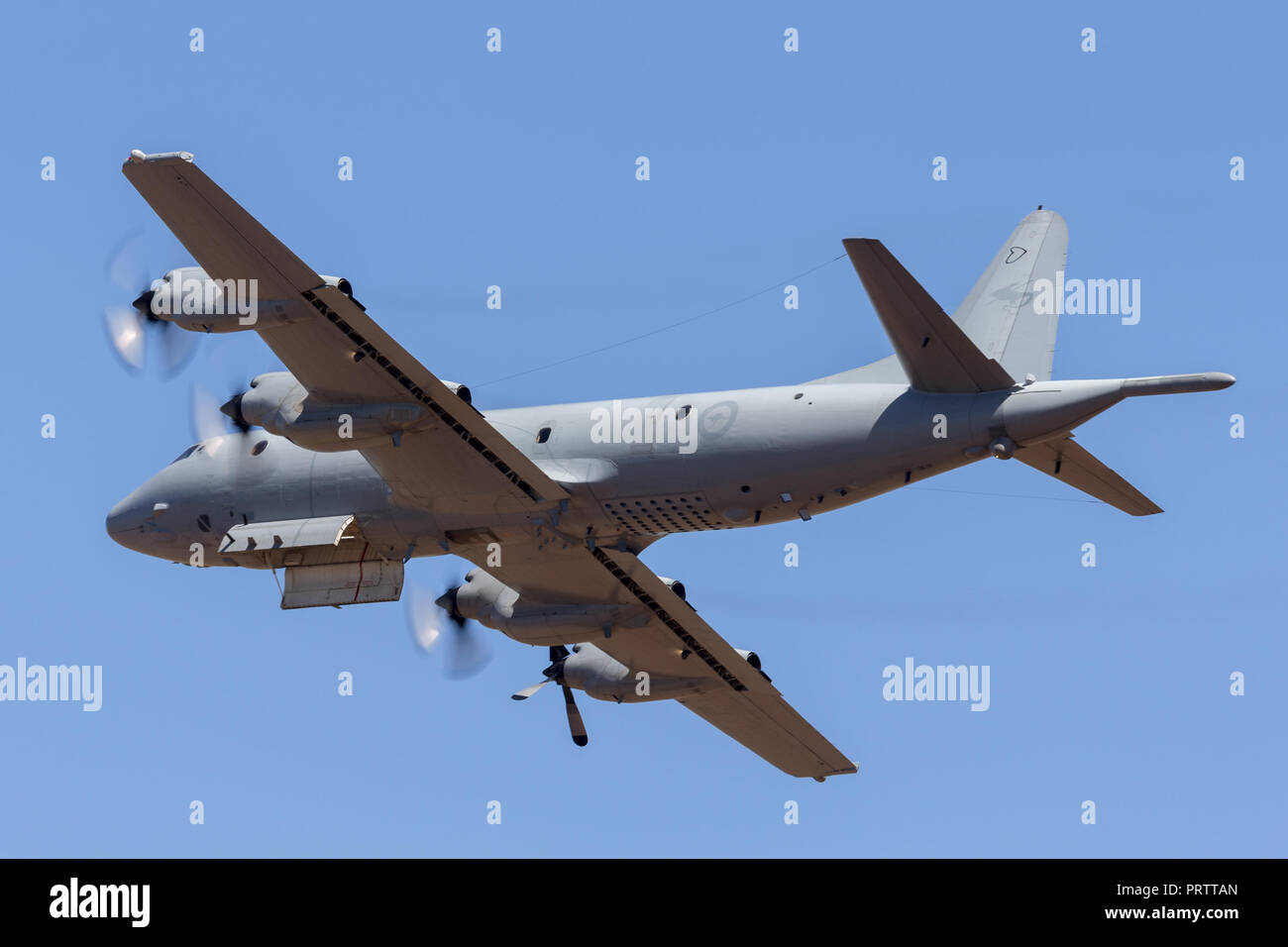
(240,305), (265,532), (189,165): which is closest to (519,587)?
(265,532)

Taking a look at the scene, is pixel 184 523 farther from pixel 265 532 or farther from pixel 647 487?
pixel 647 487

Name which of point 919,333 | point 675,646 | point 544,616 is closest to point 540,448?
point 544,616

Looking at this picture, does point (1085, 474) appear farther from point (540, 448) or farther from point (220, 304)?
point (220, 304)

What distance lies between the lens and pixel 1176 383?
28734 millimetres

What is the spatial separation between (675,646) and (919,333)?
10333mm

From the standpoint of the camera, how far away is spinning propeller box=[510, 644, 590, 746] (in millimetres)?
39562

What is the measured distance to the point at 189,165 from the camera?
29.8m

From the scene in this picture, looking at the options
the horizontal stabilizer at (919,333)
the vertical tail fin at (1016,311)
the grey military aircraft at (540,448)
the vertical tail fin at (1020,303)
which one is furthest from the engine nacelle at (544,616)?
the horizontal stabilizer at (919,333)

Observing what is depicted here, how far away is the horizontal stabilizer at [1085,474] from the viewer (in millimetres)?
32062

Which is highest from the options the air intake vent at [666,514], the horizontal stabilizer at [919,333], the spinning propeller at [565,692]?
the horizontal stabilizer at [919,333]

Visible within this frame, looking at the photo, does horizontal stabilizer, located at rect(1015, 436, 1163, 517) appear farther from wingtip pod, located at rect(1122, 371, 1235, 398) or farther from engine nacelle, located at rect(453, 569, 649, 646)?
engine nacelle, located at rect(453, 569, 649, 646)

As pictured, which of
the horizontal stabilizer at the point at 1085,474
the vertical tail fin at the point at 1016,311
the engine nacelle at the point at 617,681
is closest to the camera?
the horizontal stabilizer at the point at 1085,474

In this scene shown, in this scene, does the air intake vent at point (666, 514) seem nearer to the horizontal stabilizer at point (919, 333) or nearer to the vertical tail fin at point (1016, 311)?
the vertical tail fin at point (1016, 311)

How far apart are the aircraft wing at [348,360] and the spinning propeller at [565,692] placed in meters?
6.35
